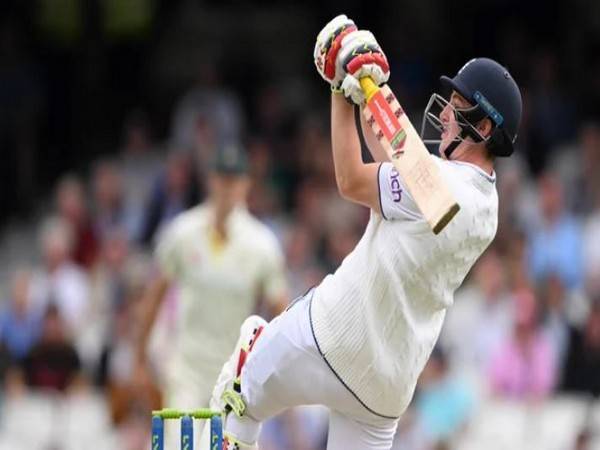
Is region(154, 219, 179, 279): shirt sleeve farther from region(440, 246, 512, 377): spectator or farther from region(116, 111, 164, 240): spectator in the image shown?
region(116, 111, 164, 240): spectator

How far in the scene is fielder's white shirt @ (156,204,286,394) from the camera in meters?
10.7

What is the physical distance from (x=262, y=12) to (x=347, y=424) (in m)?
10.4

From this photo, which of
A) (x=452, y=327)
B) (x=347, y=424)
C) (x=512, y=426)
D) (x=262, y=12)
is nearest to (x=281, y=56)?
(x=262, y=12)

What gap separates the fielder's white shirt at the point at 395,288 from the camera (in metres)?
7.53

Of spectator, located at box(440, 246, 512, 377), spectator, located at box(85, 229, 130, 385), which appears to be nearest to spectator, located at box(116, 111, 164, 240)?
spectator, located at box(85, 229, 130, 385)

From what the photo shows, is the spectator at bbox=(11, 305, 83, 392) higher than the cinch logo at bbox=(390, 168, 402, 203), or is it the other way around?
the spectator at bbox=(11, 305, 83, 392)

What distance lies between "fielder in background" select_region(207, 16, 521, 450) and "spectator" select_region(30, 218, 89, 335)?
6.60 meters

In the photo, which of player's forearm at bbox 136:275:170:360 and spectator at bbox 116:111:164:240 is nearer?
player's forearm at bbox 136:275:170:360

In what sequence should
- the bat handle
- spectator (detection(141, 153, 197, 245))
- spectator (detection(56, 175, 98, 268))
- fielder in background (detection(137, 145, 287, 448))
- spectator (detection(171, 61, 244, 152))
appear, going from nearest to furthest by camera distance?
the bat handle
fielder in background (detection(137, 145, 287, 448))
spectator (detection(141, 153, 197, 245))
spectator (detection(56, 175, 98, 268))
spectator (detection(171, 61, 244, 152))

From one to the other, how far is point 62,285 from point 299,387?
732 centimetres

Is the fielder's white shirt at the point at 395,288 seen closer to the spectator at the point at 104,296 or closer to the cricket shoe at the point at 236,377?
the cricket shoe at the point at 236,377

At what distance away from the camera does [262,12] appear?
17.9 m

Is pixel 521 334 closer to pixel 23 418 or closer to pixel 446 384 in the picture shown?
pixel 446 384

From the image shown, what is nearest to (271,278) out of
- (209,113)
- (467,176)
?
(467,176)
